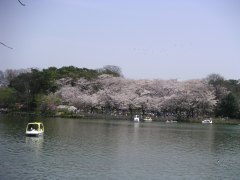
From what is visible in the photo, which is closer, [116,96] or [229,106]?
[229,106]

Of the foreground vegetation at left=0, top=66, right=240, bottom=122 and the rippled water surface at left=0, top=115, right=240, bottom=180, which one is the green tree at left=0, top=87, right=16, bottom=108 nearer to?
the foreground vegetation at left=0, top=66, right=240, bottom=122

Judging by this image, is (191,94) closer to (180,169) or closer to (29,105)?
(29,105)

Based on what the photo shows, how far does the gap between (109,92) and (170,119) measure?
1146 cm

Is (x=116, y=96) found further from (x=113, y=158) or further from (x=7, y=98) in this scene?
(x=113, y=158)

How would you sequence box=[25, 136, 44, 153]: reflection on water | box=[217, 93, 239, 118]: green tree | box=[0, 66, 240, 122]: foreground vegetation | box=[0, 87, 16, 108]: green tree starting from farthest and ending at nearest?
1. box=[0, 87, 16, 108]: green tree
2. box=[0, 66, 240, 122]: foreground vegetation
3. box=[217, 93, 239, 118]: green tree
4. box=[25, 136, 44, 153]: reflection on water

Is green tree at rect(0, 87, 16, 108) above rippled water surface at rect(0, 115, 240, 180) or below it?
above

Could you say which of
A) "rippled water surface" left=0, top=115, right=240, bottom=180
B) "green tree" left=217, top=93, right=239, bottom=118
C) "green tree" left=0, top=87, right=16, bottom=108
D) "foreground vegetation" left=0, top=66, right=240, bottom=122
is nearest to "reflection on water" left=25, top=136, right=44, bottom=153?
"rippled water surface" left=0, top=115, right=240, bottom=180

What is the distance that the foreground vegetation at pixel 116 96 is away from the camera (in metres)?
57.0

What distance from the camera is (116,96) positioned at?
2399 inches

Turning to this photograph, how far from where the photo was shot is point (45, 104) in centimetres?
5834

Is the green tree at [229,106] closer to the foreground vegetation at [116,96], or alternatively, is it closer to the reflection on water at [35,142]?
the foreground vegetation at [116,96]

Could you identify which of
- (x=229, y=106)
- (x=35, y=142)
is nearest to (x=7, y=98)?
(x=229, y=106)

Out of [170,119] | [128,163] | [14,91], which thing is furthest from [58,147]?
[14,91]

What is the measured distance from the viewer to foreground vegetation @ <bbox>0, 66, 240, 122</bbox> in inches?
2243
